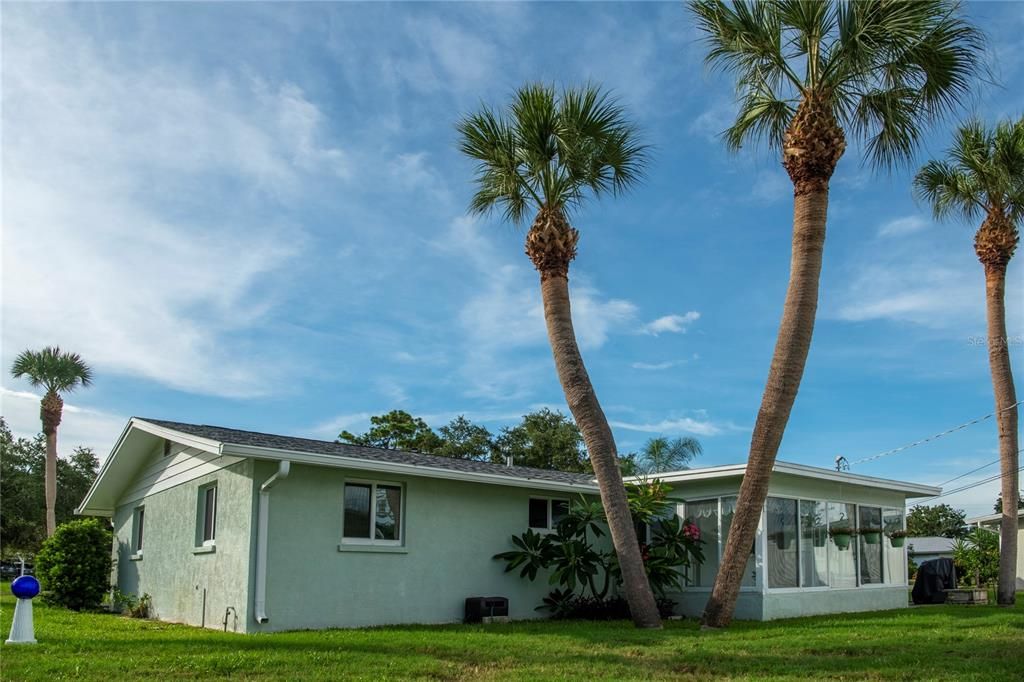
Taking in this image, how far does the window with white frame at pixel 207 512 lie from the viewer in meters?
14.7

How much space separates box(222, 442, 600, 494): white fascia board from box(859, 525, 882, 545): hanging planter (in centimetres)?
587

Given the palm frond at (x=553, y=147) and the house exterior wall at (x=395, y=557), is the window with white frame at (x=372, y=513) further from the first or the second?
the palm frond at (x=553, y=147)

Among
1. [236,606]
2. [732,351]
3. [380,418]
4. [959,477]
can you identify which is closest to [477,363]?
[732,351]

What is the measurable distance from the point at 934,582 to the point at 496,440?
22844 millimetres

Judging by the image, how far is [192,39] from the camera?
492 inches

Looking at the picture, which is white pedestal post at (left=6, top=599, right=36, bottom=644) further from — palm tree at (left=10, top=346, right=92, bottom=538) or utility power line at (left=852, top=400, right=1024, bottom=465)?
palm tree at (left=10, top=346, right=92, bottom=538)

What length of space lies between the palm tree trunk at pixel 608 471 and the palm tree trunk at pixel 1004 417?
30.4 ft

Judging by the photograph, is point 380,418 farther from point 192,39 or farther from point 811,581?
point 192,39

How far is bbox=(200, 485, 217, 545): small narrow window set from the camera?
14645mm

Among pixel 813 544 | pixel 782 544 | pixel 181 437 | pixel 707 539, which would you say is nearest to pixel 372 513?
pixel 181 437

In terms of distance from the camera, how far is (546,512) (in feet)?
55.0

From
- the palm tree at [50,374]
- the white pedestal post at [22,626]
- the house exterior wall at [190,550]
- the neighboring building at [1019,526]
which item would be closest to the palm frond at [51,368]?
the palm tree at [50,374]

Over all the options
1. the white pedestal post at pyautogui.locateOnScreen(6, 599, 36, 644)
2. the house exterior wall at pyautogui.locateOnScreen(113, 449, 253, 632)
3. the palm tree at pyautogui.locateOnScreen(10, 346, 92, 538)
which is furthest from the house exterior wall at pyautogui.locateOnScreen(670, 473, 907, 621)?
the palm tree at pyautogui.locateOnScreen(10, 346, 92, 538)

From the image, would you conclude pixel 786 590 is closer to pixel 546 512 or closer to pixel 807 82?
pixel 546 512
